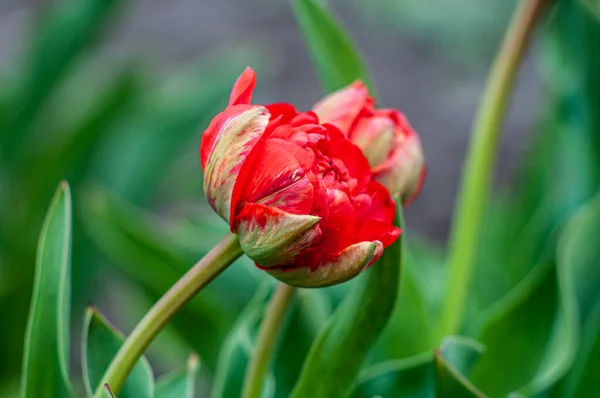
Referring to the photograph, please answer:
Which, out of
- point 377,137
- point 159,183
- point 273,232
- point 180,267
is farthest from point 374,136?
point 159,183

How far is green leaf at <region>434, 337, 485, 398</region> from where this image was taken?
1.63 ft

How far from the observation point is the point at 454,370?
496 millimetres

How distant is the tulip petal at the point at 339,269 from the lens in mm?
369

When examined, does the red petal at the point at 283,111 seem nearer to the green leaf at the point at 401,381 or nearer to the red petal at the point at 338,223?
the red petal at the point at 338,223

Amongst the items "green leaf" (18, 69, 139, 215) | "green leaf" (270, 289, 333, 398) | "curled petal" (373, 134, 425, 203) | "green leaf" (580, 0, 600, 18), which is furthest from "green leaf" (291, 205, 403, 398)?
"green leaf" (18, 69, 139, 215)

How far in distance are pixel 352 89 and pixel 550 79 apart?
58 centimetres

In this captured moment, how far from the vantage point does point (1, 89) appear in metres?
1.25

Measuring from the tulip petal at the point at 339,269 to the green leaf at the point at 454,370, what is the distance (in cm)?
13

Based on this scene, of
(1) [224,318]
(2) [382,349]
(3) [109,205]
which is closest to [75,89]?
(3) [109,205]

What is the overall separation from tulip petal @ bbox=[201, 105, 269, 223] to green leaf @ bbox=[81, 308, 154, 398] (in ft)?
0.44

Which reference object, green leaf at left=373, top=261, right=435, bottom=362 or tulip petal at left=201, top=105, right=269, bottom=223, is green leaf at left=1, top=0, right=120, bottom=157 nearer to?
green leaf at left=373, top=261, right=435, bottom=362

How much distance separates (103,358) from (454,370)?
0.67 feet

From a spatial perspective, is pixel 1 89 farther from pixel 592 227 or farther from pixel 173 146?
pixel 592 227

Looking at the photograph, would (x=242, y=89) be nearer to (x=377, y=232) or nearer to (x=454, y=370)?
(x=377, y=232)
